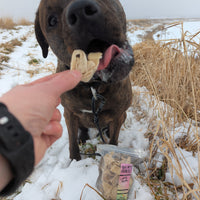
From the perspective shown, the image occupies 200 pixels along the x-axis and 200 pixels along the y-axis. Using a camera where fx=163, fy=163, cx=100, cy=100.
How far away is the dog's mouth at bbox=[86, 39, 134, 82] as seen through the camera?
104 centimetres

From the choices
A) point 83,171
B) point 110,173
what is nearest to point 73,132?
point 83,171

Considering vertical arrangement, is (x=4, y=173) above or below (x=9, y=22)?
below

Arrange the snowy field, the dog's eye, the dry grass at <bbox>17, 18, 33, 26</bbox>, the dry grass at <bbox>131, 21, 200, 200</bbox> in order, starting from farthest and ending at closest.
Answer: the dry grass at <bbox>17, 18, 33, 26</bbox> < the snowy field < the dog's eye < the dry grass at <bbox>131, 21, 200, 200</bbox>

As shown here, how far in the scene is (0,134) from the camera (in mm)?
483

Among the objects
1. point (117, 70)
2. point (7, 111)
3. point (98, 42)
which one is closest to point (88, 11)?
point (98, 42)

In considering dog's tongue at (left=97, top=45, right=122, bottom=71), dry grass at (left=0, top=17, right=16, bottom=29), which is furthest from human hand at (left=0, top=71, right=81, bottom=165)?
dry grass at (left=0, top=17, right=16, bottom=29)

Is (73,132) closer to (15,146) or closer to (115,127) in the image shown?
(115,127)

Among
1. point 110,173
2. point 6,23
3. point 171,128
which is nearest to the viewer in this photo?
point 110,173

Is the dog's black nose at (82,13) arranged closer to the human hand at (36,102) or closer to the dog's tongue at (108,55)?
the dog's tongue at (108,55)

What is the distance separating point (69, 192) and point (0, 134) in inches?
43.9

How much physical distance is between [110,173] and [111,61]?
81 centimetres

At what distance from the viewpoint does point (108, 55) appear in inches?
39.9

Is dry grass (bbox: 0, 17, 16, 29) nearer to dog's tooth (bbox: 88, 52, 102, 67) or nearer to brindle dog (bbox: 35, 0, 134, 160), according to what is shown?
brindle dog (bbox: 35, 0, 134, 160)

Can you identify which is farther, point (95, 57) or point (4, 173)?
point (95, 57)
